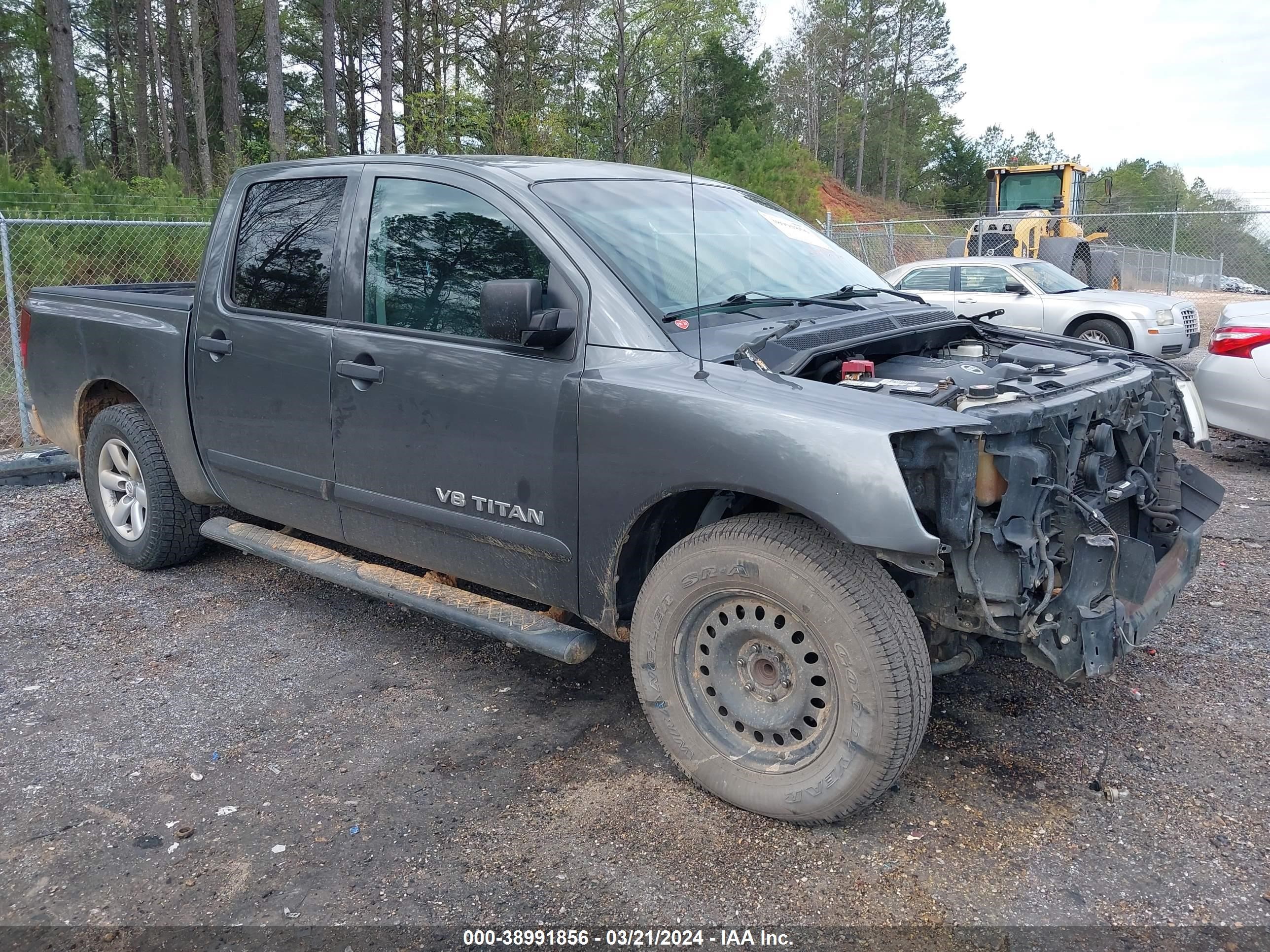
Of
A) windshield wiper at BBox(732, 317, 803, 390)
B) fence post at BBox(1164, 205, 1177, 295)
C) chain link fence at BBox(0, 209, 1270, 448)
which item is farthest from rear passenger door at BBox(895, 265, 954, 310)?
windshield wiper at BBox(732, 317, 803, 390)

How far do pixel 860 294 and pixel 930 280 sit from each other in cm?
975

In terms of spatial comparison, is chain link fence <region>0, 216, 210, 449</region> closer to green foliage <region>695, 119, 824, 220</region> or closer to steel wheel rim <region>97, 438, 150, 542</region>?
steel wheel rim <region>97, 438, 150, 542</region>

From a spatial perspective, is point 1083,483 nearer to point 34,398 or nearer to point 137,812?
point 137,812

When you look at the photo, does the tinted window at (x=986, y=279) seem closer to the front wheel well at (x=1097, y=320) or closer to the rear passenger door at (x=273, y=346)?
the front wheel well at (x=1097, y=320)

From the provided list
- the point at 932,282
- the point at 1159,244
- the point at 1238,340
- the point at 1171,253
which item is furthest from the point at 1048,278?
the point at 1159,244

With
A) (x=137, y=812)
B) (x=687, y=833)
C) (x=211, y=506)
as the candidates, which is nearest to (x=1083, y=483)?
(x=687, y=833)

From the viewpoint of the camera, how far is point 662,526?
3223mm

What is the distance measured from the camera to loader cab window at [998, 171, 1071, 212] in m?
21.2

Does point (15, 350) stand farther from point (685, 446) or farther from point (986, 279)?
point (986, 279)

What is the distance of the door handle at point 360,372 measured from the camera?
363cm

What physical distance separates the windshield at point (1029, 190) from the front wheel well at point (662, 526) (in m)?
20.4

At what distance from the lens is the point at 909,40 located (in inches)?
2199

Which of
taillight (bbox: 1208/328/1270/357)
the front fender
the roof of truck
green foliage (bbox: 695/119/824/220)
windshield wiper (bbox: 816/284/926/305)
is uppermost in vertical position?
green foliage (bbox: 695/119/824/220)

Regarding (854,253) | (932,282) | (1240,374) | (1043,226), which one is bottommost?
(1240,374)
